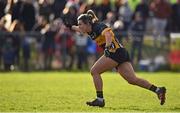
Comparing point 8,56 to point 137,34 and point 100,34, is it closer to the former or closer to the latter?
point 137,34

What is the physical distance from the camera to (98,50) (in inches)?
997

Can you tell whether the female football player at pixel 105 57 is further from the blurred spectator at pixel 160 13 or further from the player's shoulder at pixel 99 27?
the blurred spectator at pixel 160 13

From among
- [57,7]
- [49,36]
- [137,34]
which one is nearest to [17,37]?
[49,36]

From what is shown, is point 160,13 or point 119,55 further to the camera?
point 160,13

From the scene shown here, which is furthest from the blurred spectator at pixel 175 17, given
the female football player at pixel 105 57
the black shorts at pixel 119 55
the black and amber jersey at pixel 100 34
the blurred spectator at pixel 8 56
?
the black and amber jersey at pixel 100 34

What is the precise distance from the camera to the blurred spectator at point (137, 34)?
25328 millimetres

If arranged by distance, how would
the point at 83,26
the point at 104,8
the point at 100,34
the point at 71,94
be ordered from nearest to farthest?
the point at 100,34
the point at 83,26
the point at 71,94
the point at 104,8

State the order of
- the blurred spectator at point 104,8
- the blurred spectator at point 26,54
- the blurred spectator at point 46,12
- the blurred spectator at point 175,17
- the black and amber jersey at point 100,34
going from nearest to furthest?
the black and amber jersey at point 100,34
the blurred spectator at point 26,54
the blurred spectator at point 46,12
the blurred spectator at point 104,8
the blurred spectator at point 175,17

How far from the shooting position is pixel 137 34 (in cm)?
2544

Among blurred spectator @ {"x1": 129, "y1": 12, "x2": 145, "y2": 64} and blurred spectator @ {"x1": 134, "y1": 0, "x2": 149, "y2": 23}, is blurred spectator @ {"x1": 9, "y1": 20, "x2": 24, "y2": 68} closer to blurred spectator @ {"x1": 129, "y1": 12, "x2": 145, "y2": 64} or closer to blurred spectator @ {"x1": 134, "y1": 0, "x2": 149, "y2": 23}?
blurred spectator @ {"x1": 129, "y1": 12, "x2": 145, "y2": 64}

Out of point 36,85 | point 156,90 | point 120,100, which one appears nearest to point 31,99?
point 120,100

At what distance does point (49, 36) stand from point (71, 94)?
9.75m

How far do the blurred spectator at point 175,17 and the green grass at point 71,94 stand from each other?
17.9 feet

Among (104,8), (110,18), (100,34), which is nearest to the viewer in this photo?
(100,34)
